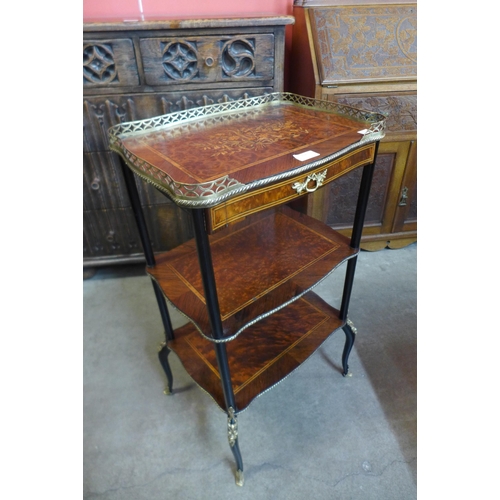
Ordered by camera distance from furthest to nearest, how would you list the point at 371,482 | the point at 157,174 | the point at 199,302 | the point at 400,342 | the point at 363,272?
the point at 363,272 → the point at 400,342 → the point at 371,482 → the point at 199,302 → the point at 157,174

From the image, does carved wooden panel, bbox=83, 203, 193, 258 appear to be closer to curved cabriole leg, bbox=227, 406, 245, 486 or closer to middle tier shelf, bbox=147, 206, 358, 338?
middle tier shelf, bbox=147, 206, 358, 338

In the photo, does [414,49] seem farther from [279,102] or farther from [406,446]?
[406,446]

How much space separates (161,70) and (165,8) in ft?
1.73

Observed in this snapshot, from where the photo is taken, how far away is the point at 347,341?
1380 mm

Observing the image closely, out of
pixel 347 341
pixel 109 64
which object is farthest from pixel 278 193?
pixel 109 64

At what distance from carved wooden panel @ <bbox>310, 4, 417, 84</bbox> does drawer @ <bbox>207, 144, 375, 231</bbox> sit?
79 centimetres

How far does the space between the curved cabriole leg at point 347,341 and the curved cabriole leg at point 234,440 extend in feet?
1.75

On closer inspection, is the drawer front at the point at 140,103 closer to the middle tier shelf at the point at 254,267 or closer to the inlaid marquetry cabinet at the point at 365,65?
the inlaid marquetry cabinet at the point at 365,65

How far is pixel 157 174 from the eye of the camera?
2.56 ft

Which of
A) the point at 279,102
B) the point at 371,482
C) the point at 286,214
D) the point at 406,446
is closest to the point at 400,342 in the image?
the point at 406,446

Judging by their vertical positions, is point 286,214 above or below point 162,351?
above

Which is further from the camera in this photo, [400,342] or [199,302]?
[400,342]

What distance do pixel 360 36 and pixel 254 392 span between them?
158cm

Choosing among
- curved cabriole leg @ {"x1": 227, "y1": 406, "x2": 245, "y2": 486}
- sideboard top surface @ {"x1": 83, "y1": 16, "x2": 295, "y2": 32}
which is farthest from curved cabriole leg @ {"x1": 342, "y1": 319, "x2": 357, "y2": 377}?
sideboard top surface @ {"x1": 83, "y1": 16, "x2": 295, "y2": 32}
